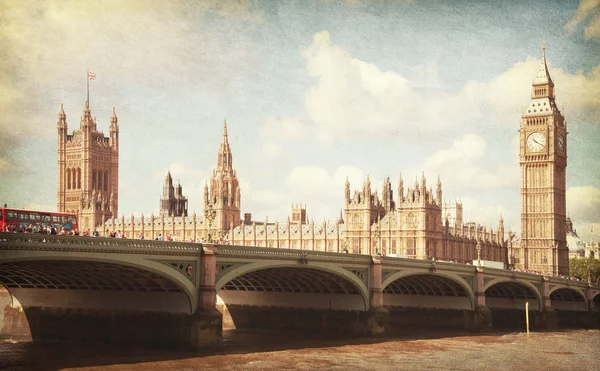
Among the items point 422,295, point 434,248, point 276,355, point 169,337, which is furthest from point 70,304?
point 434,248

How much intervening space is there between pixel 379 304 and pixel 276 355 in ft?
38.2

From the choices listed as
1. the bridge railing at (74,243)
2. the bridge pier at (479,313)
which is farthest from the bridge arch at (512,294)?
the bridge railing at (74,243)

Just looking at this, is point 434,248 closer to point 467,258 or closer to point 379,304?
point 467,258

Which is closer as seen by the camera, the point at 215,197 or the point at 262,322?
the point at 262,322

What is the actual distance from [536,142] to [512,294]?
44.5 m

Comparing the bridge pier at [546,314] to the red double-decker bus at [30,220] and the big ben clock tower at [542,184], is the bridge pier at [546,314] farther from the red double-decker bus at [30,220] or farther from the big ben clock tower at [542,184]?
the red double-decker bus at [30,220]

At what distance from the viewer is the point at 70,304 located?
5481 cm

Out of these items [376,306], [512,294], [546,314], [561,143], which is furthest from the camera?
[561,143]

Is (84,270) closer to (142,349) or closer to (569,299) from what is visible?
(142,349)

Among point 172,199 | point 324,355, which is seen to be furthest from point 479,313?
point 172,199

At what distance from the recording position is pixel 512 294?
83.2 meters

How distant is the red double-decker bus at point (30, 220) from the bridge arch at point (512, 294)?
37126 mm

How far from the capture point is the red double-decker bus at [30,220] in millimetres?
49656

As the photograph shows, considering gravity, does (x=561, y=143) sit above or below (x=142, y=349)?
above
